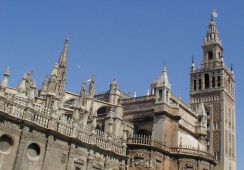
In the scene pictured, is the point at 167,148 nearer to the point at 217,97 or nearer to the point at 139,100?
the point at 139,100

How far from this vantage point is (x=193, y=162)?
41188 millimetres

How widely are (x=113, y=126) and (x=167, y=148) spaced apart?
7059 millimetres

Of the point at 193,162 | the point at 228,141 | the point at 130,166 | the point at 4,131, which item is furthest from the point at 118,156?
the point at 228,141

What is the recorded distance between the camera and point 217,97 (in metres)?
67.1

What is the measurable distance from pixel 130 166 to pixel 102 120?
6.49 m

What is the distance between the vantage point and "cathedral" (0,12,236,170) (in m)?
26.5

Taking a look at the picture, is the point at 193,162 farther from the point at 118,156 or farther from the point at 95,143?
the point at 95,143

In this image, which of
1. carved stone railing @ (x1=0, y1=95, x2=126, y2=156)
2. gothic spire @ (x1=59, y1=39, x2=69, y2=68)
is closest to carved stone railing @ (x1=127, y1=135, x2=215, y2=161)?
carved stone railing @ (x1=0, y1=95, x2=126, y2=156)

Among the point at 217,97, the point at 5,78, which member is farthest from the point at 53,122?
the point at 217,97

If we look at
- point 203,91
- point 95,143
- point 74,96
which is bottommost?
point 95,143

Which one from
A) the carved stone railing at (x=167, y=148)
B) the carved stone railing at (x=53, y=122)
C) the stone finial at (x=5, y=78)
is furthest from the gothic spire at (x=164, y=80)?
the stone finial at (x=5, y=78)

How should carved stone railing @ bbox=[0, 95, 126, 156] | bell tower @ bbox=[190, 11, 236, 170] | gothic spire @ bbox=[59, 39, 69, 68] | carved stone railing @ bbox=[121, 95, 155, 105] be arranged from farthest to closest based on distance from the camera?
bell tower @ bbox=[190, 11, 236, 170] < carved stone railing @ bbox=[121, 95, 155, 105] < gothic spire @ bbox=[59, 39, 69, 68] < carved stone railing @ bbox=[0, 95, 126, 156]

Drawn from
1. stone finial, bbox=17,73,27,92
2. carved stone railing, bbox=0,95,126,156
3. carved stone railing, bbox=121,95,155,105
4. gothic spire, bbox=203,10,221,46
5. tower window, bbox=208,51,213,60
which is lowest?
carved stone railing, bbox=0,95,126,156

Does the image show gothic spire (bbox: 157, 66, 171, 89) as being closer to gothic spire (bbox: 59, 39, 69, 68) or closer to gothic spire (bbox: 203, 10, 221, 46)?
gothic spire (bbox: 59, 39, 69, 68)
